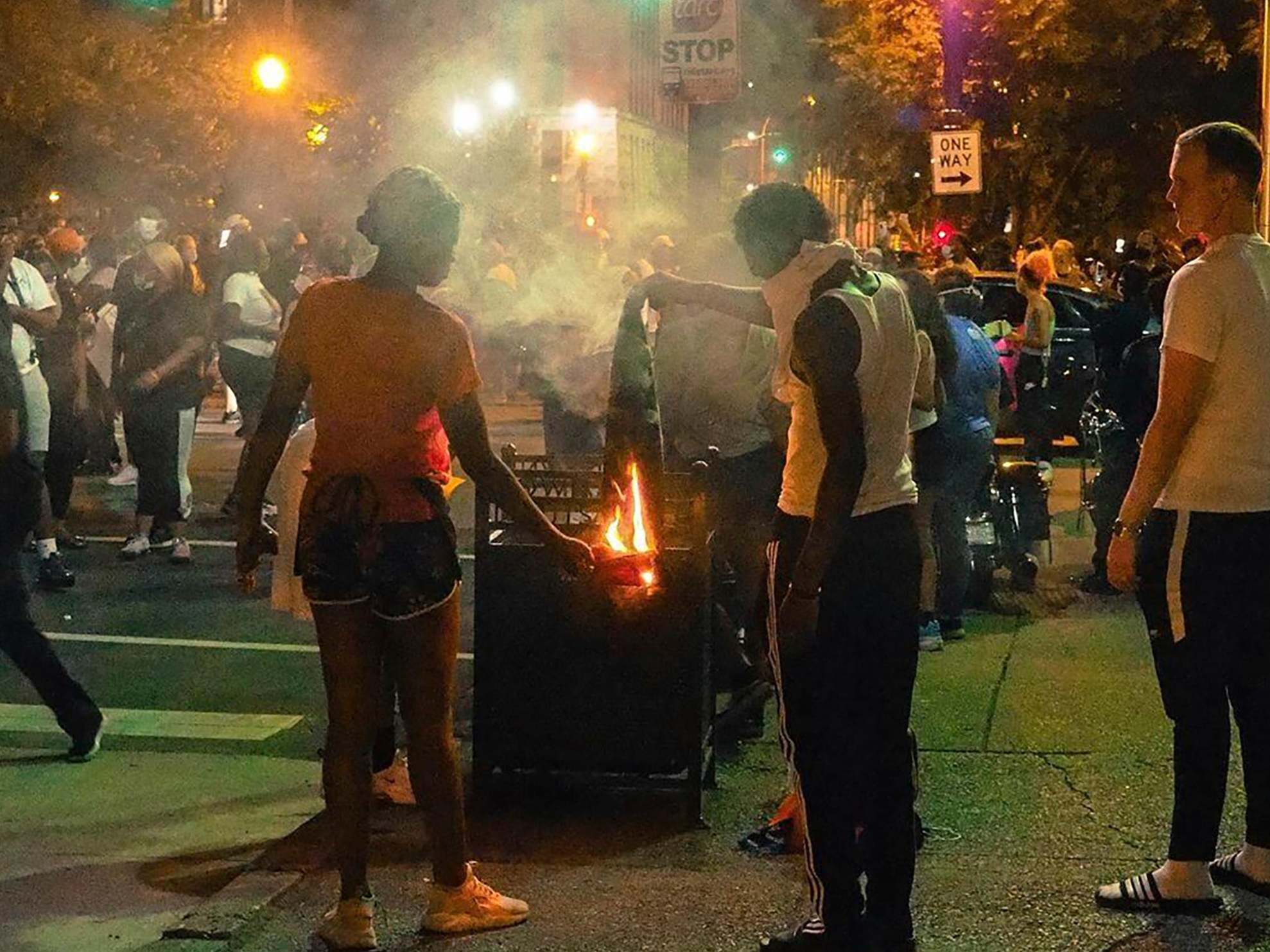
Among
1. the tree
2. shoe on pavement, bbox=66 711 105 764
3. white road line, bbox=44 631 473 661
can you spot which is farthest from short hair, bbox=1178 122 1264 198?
the tree

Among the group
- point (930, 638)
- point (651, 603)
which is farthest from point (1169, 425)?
point (930, 638)

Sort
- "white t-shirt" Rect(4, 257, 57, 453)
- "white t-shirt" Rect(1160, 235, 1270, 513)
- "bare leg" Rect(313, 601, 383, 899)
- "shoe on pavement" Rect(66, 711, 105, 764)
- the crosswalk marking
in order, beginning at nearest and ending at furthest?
"bare leg" Rect(313, 601, 383, 899) → "white t-shirt" Rect(1160, 235, 1270, 513) → "shoe on pavement" Rect(66, 711, 105, 764) → the crosswalk marking → "white t-shirt" Rect(4, 257, 57, 453)

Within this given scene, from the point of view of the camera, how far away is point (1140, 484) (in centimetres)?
471

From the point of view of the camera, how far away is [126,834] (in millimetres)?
5723

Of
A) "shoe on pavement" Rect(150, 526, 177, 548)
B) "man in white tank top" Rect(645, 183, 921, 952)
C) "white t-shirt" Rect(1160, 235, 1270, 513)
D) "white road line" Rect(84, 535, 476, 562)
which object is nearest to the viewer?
"man in white tank top" Rect(645, 183, 921, 952)

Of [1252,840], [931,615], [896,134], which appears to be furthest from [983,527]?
[896,134]

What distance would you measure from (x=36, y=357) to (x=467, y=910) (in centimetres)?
598

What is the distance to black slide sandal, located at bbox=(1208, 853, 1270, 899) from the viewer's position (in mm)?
4969

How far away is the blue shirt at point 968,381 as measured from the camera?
8.41 meters

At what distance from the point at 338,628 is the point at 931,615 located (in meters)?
4.48

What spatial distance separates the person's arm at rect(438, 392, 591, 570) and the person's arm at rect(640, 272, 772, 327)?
0.57 meters

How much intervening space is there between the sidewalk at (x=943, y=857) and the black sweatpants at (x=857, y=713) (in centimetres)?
37

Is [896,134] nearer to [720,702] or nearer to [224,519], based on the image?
[224,519]

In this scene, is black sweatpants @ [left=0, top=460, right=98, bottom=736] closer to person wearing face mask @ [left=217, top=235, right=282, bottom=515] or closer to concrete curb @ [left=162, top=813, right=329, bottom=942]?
concrete curb @ [left=162, top=813, right=329, bottom=942]
